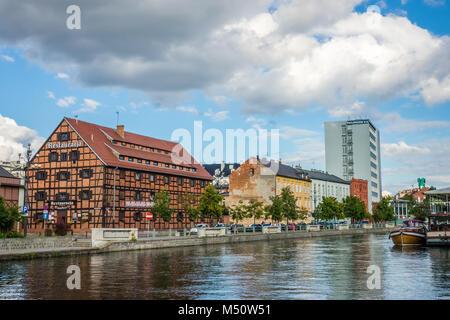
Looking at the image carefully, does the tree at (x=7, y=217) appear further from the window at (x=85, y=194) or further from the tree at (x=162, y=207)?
the tree at (x=162, y=207)

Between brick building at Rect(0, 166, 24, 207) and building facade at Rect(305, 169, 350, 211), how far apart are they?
7125 centimetres

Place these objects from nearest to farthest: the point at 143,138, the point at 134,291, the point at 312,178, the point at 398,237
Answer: the point at 134,291 < the point at 398,237 < the point at 143,138 < the point at 312,178

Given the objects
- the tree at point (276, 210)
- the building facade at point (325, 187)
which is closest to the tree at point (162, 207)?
the tree at point (276, 210)

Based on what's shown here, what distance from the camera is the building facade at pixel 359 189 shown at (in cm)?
13804

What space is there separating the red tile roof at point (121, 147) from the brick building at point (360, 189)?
66.0 meters

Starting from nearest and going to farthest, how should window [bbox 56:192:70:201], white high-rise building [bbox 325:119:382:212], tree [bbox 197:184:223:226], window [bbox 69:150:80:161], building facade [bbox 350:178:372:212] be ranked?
window [bbox 56:192:70:201], window [bbox 69:150:80:161], tree [bbox 197:184:223:226], building facade [bbox 350:178:372:212], white high-rise building [bbox 325:119:382:212]

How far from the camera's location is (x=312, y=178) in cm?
11575

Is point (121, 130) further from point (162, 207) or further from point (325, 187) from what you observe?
point (325, 187)

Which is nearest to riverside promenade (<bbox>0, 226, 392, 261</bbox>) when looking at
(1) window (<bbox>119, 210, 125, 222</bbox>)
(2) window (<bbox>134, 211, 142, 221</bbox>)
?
(1) window (<bbox>119, 210, 125, 222</bbox>)

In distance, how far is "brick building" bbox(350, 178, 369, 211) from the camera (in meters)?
138

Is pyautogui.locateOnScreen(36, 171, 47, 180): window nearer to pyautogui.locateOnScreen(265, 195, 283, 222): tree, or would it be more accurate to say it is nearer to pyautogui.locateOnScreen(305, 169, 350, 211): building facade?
pyautogui.locateOnScreen(265, 195, 283, 222): tree

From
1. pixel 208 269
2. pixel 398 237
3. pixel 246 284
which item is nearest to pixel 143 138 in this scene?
pixel 398 237
